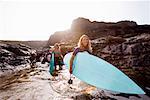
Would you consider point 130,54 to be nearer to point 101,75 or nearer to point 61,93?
point 101,75

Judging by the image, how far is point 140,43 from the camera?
17.5m

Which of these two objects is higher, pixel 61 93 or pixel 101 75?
pixel 101 75

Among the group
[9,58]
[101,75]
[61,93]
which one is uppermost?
[101,75]

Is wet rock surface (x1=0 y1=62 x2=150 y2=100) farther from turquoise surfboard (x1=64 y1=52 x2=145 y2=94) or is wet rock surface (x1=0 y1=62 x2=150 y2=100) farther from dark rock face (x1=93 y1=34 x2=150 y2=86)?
dark rock face (x1=93 y1=34 x2=150 y2=86)

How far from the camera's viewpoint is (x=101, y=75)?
7.21 m

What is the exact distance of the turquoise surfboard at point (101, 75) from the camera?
648 centimetres

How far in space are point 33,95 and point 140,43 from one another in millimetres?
13305

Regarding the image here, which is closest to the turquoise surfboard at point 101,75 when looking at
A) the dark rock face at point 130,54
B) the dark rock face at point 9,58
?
the dark rock face at point 130,54

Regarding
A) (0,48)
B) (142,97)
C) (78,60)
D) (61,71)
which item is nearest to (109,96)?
(142,97)

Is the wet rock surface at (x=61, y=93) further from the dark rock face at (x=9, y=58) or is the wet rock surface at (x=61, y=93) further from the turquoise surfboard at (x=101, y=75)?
the dark rock face at (x=9, y=58)

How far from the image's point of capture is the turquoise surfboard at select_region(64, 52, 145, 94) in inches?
255

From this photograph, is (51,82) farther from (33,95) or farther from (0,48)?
(0,48)

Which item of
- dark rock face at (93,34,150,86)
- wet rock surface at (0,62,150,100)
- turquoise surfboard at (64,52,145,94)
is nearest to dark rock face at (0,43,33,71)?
dark rock face at (93,34,150,86)

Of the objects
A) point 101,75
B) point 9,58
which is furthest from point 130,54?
point 9,58
